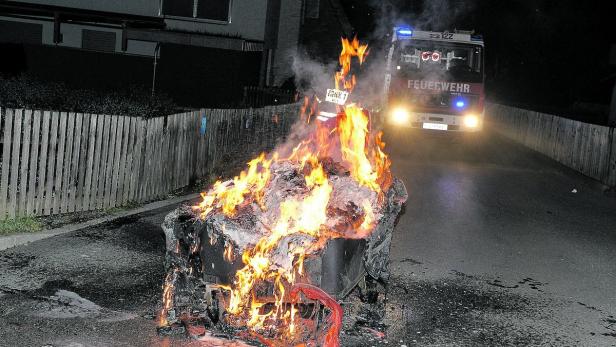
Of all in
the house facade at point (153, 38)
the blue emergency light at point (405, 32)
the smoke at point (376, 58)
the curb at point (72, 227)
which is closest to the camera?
the curb at point (72, 227)

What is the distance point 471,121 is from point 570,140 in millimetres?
3016

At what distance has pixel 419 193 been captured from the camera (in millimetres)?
12867

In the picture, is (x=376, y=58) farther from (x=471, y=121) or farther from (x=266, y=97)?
(x=471, y=121)

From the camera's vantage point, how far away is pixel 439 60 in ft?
66.3

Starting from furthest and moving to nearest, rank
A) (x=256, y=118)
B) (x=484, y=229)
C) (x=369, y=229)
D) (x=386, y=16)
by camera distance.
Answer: (x=386, y=16) → (x=256, y=118) → (x=484, y=229) → (x=369, y=229)

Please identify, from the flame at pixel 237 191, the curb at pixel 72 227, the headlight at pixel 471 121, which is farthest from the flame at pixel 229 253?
the headlight at pixel 471 121

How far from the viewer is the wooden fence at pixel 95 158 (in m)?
8.34

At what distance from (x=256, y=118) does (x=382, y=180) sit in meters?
8.17

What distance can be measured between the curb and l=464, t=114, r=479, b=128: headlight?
1170 centimetres

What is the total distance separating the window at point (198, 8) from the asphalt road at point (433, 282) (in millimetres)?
16758

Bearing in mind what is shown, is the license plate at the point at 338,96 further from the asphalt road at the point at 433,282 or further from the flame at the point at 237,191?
the flame at the point at 237,191

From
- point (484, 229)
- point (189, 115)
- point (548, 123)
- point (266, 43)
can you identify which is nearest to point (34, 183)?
point (189, 115)

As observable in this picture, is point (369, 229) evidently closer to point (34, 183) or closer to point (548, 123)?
point (34, 183)

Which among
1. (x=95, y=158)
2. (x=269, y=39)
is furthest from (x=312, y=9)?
(x=95, y=158)
